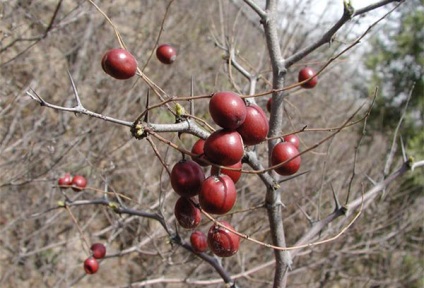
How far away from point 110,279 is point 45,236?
48.0 inches

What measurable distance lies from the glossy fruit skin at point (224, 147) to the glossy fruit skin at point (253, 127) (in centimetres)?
7

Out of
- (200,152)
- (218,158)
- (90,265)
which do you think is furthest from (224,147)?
(90,265)

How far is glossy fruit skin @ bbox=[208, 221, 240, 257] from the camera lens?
4.73 ft

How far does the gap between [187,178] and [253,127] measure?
0.24 meters

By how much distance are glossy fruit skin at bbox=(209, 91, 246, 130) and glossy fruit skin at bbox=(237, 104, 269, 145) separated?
0.06 meters

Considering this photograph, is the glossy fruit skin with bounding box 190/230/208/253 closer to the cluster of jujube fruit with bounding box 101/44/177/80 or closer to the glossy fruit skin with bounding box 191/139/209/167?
the glossy fruit skin with bounding box 191/139/209/167

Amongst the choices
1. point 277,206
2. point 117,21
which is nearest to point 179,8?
point 117,21

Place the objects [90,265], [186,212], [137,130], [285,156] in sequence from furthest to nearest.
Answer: [90,265] < [285,156] < [186,212] < [137,130]

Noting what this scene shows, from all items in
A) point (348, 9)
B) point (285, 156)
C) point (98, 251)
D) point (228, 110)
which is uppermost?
point (348, 9)

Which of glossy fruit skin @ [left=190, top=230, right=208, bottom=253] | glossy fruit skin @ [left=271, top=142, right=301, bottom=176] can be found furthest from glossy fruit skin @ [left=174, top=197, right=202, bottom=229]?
glossy fruit skin @ [left=190, top=230, right=208, bottom=253]

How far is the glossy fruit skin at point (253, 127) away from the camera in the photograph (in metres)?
1.26

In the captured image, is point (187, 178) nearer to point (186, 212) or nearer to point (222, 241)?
point (186, 212)

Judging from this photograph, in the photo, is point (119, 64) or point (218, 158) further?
point (119, 64)

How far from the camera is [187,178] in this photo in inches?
50.5
